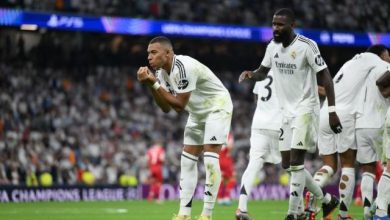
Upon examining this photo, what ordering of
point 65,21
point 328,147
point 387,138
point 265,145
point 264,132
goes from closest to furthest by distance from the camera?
point 387,138
point 328,147
point 265,145
point 264,132
point 65,21

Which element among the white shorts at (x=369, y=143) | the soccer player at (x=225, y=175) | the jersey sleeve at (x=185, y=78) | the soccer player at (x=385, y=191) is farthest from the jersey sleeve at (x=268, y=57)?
the soccer player at (x=225, y=175)

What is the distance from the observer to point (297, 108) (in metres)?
10.5

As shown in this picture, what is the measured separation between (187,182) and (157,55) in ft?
5.71

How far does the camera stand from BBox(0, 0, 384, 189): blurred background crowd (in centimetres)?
2586

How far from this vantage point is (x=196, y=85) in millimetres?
10906

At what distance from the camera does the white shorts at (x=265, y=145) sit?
40.5ft

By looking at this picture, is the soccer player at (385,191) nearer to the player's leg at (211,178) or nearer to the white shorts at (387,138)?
the white shorts at (387,138)

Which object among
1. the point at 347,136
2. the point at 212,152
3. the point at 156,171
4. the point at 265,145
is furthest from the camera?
the point at 156,171

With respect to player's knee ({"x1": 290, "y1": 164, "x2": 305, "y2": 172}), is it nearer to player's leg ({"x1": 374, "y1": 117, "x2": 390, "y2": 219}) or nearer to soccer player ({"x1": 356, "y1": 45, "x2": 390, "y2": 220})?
player's leg ({"x1": 374, "y1": 117, "x2": 390, "y2": 219})

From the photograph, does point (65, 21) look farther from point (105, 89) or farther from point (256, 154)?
point (256, 154)

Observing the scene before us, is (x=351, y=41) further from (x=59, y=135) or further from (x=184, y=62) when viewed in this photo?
(x=184, y=62)

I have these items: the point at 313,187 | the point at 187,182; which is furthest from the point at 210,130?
the point at 313,187

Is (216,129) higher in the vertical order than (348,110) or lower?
lower

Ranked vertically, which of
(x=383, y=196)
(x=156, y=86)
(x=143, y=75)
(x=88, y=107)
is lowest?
(x=383, y=196)
